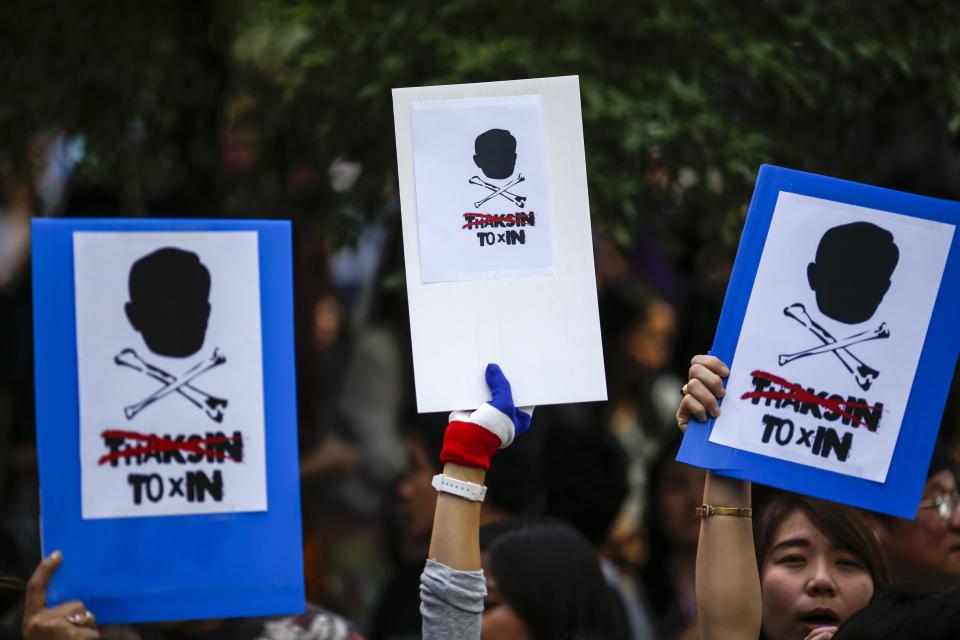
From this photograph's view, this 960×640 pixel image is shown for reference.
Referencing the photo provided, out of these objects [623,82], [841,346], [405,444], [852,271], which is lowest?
[405,444]

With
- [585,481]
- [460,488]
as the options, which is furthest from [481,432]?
[585,481]

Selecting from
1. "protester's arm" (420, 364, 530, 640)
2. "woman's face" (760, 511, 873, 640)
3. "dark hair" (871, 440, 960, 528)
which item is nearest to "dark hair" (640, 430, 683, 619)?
"dark hair" (871, 440, 960, 528)

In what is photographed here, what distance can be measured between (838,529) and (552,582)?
81 centimetres

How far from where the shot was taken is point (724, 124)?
397cm

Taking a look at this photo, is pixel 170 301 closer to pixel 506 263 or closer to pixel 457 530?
pixel 506 263

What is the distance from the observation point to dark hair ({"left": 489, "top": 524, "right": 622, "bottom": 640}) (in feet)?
11.0

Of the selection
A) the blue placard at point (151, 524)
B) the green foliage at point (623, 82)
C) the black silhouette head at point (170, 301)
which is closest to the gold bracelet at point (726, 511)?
the blue placard at point (151, 524)

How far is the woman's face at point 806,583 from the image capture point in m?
2.89

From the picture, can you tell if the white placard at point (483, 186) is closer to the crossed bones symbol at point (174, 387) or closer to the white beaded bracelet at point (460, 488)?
the white beaded bracelet at point (460, 488)

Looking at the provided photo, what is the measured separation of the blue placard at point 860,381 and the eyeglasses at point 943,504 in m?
0.93

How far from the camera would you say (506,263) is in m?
2.69

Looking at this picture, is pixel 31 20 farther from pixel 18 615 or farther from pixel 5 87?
pixel 18 615

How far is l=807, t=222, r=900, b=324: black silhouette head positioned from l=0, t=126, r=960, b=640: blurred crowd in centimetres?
108

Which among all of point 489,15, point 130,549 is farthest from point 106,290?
point 489,15
